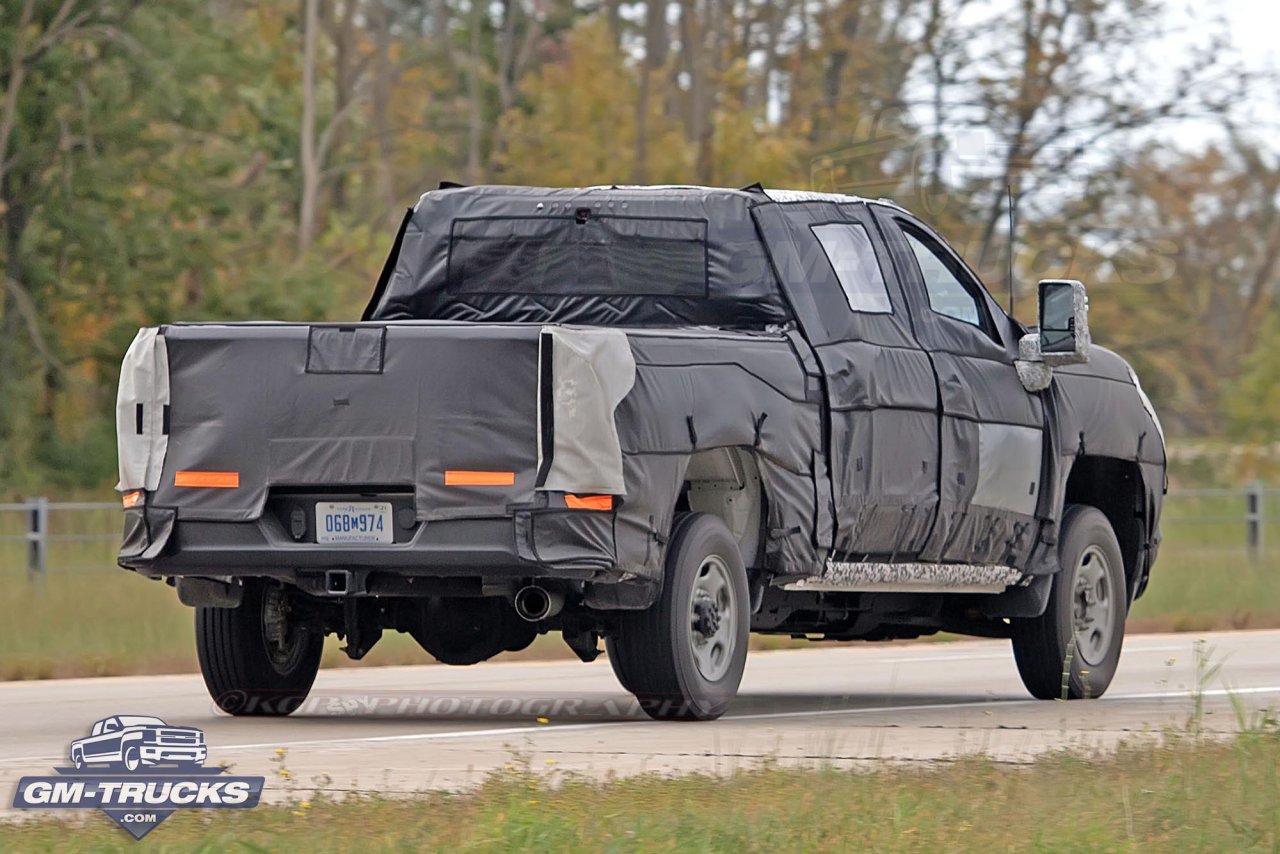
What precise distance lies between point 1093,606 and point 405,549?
4.56m

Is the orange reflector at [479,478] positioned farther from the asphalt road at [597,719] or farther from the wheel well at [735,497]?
the wheel well at [735,497]

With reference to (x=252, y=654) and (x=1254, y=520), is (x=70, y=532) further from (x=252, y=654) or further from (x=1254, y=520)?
(x=252, y=654)

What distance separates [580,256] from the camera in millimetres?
12555

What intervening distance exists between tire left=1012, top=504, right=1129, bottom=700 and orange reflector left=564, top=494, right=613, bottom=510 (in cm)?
346

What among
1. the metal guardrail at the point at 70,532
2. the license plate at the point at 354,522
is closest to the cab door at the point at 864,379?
the license plate at the point at 354,522

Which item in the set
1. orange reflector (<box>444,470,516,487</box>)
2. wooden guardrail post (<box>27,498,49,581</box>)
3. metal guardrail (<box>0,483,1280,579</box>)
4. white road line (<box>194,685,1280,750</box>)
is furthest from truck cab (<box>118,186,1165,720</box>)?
wooden guardrail post (<box>27,498,49,581</box>)

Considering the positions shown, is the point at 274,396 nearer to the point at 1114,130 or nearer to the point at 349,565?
the point at 349,565

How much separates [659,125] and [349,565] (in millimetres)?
34657

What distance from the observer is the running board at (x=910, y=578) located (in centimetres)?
1183

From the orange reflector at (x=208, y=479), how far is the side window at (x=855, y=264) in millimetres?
2992

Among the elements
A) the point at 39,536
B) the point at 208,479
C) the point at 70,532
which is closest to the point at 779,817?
the point at 208,479

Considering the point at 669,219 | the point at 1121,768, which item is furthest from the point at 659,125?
the point at 1121,768

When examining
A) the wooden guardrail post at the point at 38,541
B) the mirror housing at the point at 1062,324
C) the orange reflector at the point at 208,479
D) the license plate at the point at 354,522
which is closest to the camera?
the license plate at the point at 354,522

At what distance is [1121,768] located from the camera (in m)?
9.09
